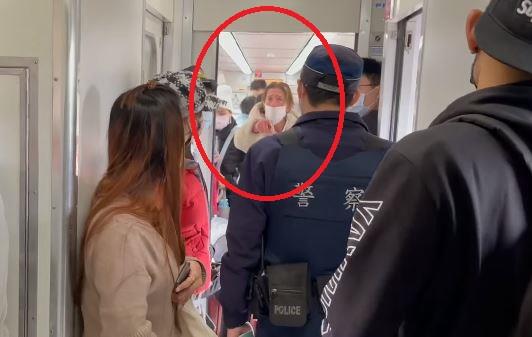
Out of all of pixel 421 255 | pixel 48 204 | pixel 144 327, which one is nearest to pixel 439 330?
pixel 421 255

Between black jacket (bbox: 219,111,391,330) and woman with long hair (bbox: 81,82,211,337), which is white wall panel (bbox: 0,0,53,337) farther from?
black jacket (bbox: 219,111,391,330)

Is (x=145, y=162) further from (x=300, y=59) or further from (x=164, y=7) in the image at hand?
A: (x=300, y=59)

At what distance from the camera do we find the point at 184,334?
147 cm

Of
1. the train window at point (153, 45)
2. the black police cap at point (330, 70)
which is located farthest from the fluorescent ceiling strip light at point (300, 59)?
the black police cap at point (330, 70)

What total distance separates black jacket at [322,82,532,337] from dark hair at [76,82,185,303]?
850 millimetres

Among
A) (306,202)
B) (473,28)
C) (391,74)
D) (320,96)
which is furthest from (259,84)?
(473,28)

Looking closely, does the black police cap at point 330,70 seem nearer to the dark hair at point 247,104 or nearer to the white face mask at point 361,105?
the white face mask at point 361,105

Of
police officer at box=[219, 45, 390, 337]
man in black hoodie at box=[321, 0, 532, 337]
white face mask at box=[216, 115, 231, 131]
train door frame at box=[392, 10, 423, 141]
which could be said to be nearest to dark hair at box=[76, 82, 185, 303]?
police officer at box=[219, 45, 390, 337]

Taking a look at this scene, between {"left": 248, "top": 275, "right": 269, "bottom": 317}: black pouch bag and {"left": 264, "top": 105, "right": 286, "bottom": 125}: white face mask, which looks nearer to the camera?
{"left": 248, "top": 275, "right": 269, "bottom": 317}: black pouch bag

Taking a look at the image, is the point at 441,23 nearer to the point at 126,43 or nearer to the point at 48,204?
the point at 126,43

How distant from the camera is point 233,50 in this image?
107 inches

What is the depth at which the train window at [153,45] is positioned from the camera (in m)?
2.34

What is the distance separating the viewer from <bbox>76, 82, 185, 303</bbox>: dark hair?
1.36 m

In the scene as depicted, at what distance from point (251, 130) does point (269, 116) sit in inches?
5.3
